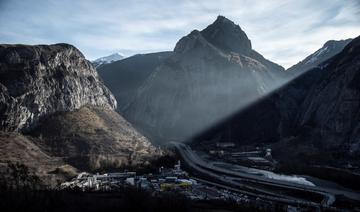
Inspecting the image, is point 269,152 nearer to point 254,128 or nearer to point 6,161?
point 254,128

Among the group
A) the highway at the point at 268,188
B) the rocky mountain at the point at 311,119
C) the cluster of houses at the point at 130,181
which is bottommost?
the highway at the point at 268,188

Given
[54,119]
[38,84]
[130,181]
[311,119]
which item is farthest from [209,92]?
[130,181]

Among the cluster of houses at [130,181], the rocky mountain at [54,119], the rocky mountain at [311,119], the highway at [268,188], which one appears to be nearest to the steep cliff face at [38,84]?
the rocky mountain at [54,119]

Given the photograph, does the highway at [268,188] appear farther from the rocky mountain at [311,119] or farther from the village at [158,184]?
the rocky mountain at [311,119]

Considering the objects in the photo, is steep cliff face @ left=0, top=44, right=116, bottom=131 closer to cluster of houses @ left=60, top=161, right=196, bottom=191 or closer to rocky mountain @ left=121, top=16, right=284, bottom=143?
cluster of houses @ left=60, top=161, right=196, bottom=191

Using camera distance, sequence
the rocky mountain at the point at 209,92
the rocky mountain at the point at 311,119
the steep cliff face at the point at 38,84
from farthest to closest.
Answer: the rocky mountain at the point at 209,92 → the rocky mountain at the point at 311,119 → the steep cliff face at the point at 38,84

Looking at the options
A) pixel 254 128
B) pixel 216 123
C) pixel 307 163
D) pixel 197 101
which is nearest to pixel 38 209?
pixel 307 163
